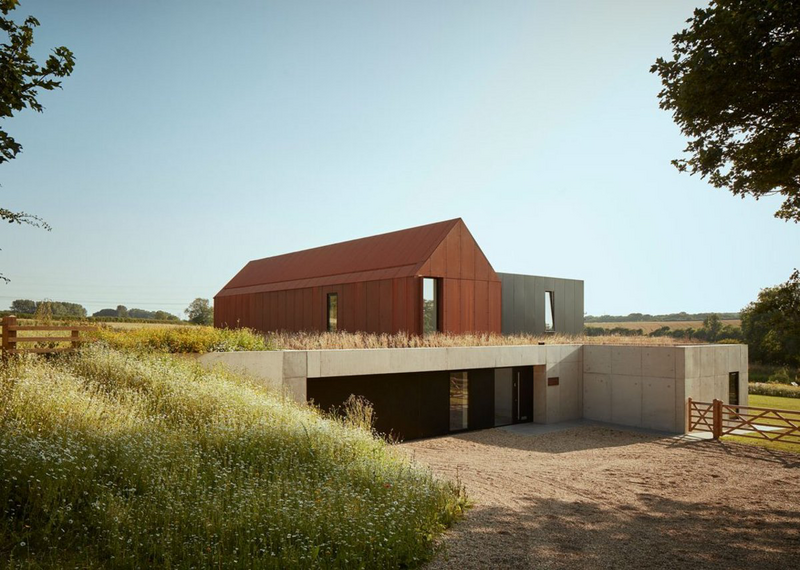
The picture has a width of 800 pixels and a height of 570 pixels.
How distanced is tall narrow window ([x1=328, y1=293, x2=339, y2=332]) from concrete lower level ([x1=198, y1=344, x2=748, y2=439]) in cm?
659

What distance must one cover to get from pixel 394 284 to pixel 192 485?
1333 centimetres

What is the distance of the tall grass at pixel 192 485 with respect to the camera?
206 inches

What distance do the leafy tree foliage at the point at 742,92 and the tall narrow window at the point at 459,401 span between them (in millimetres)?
8715

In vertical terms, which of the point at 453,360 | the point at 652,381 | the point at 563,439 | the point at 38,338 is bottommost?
the point at 563,439

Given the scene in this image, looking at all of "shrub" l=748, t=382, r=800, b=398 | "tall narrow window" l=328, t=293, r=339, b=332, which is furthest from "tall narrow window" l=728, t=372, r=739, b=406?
"shrub" l=748, t=382, r=800, b=398

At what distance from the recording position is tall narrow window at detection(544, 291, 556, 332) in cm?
2511

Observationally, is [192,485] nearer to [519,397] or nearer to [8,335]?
[8,335]

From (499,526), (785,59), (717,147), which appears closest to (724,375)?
(717,147)

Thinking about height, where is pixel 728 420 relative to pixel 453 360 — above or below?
below

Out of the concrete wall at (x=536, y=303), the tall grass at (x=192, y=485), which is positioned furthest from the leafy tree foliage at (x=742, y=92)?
the concrete wall at (x=536, y=303)

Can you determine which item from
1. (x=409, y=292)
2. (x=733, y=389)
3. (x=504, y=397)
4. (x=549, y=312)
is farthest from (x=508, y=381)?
(x=733, y=389)

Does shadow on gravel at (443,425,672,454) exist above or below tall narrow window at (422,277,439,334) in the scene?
below

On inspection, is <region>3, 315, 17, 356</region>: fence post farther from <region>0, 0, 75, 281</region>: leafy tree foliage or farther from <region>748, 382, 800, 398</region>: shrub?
<region>748, 382, 800, 398</region>: shrub

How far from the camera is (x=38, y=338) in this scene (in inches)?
432
